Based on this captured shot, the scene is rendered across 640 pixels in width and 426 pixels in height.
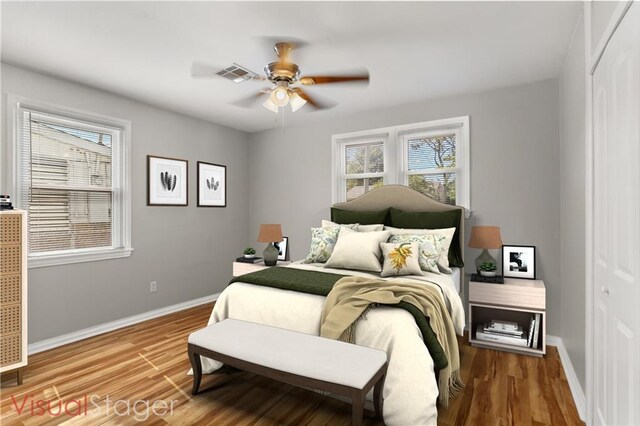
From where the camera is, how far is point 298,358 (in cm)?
190

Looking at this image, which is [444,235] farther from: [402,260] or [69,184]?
[69,184]

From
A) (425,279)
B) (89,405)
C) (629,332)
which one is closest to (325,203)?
(425,279)

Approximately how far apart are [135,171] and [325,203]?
237 centimetres

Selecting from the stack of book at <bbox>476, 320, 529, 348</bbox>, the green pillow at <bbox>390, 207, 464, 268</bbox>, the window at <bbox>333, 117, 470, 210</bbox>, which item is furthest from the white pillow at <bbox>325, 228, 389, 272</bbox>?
the stack of book at <bbox>476, 320, 529, 348</bbox>

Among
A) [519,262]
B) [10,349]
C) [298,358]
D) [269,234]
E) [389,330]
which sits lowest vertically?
[10,349]

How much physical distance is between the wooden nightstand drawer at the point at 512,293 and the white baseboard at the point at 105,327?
11.5 ft

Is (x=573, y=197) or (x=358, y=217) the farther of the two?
(x=358, y=217)

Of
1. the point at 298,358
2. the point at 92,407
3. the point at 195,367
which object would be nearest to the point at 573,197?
the point at 298,358

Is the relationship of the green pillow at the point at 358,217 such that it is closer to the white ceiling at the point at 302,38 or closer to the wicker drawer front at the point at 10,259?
the white ceiling at the point at 302,38

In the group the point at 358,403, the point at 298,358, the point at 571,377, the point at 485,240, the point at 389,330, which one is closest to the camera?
the point at 358,403

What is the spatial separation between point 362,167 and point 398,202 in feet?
2.64

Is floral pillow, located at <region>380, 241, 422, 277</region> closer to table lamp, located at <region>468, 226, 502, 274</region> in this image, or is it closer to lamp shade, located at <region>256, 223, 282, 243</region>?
table lamp, located at <region>468, 226, 502, 274</region>

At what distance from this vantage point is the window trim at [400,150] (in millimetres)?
3705

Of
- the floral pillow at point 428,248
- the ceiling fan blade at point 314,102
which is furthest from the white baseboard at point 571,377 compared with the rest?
the ceiling fan blade at point 314,102
